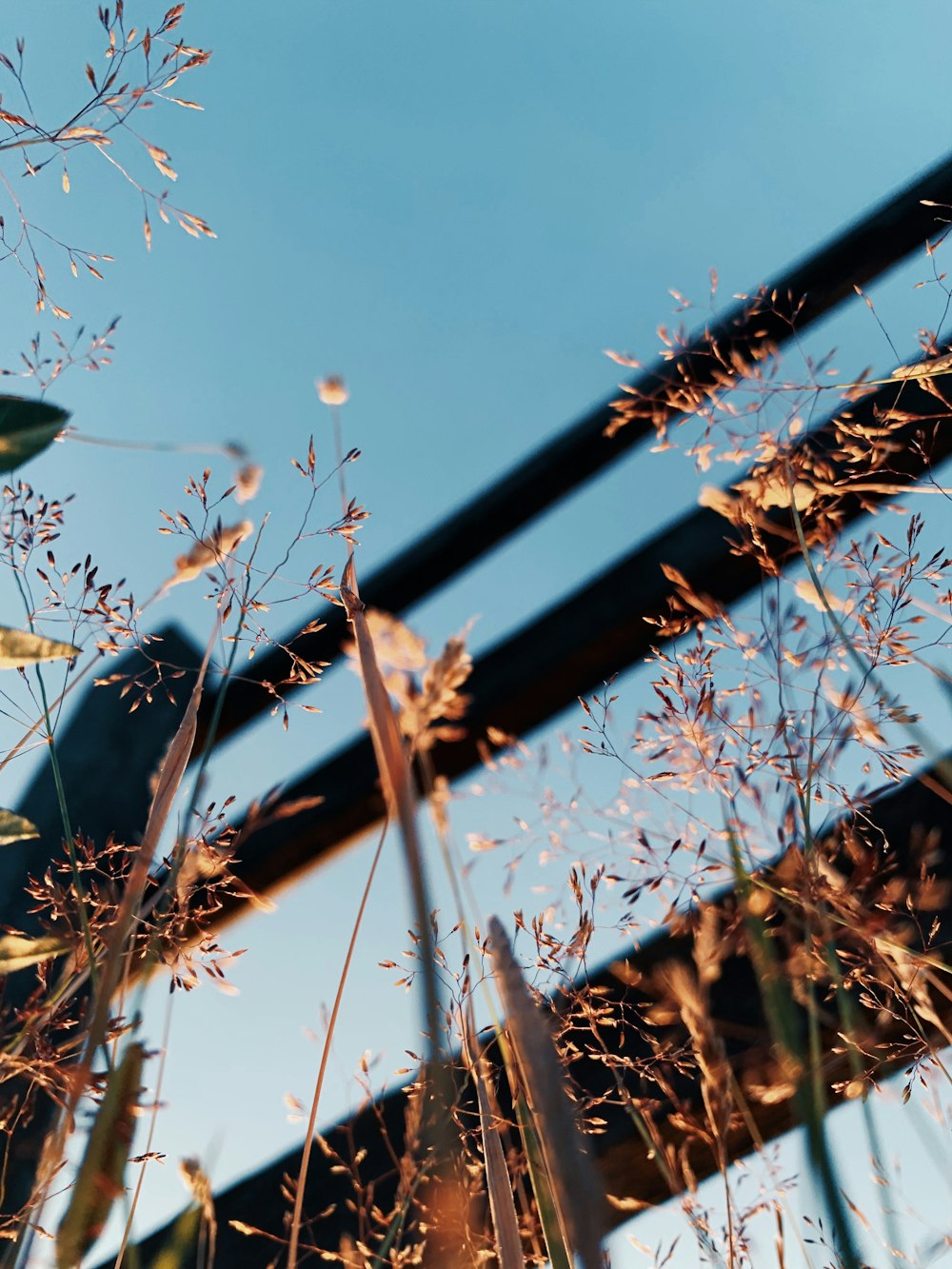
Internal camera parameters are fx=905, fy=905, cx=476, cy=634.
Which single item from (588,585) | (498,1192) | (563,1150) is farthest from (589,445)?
(563,1150)

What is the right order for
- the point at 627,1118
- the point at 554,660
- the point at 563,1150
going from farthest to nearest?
1. the point at 554,660
2. the point at 627,1118
3. the point at 563,1150

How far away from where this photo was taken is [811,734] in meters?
0.75

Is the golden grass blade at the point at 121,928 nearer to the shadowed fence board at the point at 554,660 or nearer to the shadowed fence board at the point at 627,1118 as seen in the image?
the shadowed fence board at the point at 627,1118

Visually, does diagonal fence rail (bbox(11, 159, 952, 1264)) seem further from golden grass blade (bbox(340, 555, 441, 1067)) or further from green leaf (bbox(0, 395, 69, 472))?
golden grass blade (bbox(340, 555, 441, 1067))

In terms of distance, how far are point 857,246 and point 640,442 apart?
27.5 inches

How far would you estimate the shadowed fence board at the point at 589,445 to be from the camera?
2031mm

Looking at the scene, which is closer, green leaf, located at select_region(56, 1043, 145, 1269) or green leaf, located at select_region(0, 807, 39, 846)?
green leaf, located at select_region(56, 1043, 145, 1269)

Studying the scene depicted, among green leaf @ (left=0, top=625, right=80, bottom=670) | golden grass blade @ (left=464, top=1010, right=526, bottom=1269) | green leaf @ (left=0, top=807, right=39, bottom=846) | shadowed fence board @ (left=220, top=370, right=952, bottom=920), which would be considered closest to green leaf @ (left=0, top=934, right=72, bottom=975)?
green leaf @ (left=0, top=807, right=39, bottom=846)

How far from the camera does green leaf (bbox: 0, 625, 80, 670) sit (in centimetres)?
73

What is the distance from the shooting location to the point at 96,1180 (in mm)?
407

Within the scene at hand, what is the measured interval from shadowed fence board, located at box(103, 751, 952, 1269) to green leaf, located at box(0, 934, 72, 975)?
0.74 m

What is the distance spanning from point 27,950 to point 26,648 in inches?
9.3

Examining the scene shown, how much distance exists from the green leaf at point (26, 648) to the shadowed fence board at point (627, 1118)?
867 millimetres

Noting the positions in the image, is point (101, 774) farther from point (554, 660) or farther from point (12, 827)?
point (12, 827)
